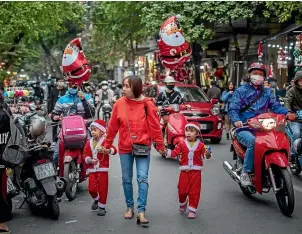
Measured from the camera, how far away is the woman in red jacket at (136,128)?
21.3 ft

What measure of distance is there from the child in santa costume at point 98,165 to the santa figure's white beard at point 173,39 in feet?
32.7

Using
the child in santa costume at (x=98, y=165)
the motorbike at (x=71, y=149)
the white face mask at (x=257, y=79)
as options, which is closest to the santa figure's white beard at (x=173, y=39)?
the motorbike at (x=71, y=149)

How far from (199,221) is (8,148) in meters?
2.51

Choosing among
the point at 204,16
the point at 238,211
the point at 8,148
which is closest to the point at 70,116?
the point at 8,148

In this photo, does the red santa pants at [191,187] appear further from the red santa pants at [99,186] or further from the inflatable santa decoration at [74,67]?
the inflatable santa decoration at [74,67]

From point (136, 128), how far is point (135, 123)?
0.06 metres

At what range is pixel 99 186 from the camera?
6992mm

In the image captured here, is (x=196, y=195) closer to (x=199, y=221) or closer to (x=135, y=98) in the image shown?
(x=199, y=221)

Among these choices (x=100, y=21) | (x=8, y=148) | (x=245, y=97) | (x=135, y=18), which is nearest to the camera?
(x=8, y=148)

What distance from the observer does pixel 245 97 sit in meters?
7.62

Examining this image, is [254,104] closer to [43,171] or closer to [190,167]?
[190,167]

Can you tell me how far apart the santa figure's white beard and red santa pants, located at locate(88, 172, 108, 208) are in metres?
10.5

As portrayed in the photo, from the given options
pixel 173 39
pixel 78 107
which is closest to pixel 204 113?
→ pixel 173 39

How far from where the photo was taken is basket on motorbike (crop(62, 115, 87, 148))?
25.8ft
